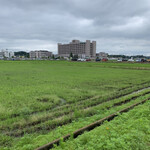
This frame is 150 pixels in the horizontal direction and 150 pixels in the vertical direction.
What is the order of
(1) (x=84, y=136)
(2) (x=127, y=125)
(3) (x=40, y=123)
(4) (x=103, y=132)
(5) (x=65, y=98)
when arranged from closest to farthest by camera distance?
(1) (x=84, y=136)
(4) (x=103, y=132)
(2) (x=127, y=125)
(3) (x=40, y=123)
(5) (x=65, y=98)

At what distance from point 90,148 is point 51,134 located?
154 centimetres

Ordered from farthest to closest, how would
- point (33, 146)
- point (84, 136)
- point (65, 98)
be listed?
1. point (65, 98)
2. point (84, 136)
3. point (33, 146)

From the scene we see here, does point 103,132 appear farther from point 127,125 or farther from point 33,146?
point 33,146

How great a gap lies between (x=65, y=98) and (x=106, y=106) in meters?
2.73

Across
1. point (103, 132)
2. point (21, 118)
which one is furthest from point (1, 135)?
point (103, 132)

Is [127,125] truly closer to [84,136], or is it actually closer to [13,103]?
[84,136]

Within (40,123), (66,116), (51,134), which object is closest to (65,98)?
(66,116)

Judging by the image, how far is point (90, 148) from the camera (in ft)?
11.4

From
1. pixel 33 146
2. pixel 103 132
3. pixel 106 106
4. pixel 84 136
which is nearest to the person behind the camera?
pixel 33 146

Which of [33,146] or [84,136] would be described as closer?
[33,146]

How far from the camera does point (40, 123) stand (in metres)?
5.37

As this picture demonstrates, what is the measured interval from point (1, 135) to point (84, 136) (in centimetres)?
279

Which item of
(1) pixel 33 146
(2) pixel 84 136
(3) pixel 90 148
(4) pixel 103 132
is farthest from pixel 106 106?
(1) pixel 33 146

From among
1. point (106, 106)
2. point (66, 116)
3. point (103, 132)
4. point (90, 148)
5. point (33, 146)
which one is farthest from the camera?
point (106, 106)
